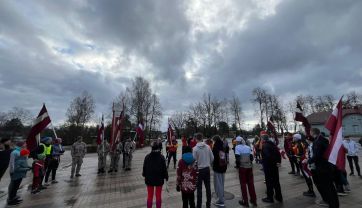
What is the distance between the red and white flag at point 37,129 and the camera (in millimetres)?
8791

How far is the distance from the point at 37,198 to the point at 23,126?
279 feet

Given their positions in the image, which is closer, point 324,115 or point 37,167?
point 37,167

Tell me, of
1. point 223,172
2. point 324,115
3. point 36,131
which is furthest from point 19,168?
point 324,115

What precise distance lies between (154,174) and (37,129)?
19.8 feet

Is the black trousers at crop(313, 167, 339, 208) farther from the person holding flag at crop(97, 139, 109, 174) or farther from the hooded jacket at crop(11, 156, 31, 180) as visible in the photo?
the person holding flag at crop(97, 139, 109, 174)

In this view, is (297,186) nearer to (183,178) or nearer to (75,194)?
(183,178)

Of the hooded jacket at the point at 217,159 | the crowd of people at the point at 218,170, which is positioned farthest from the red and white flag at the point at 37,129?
the hooded jacket at the point at 217,159

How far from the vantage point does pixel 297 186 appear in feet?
28.6

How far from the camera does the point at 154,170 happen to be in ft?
19.1

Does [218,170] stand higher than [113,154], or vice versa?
[113,154]

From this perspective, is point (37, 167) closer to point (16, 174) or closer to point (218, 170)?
point (16, 174)

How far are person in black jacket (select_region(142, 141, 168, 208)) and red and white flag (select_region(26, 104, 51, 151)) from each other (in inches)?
212

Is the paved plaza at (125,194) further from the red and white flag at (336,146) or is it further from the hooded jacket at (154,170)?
the red and white flag at (336,146)

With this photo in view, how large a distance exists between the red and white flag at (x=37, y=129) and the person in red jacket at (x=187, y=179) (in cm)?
619
